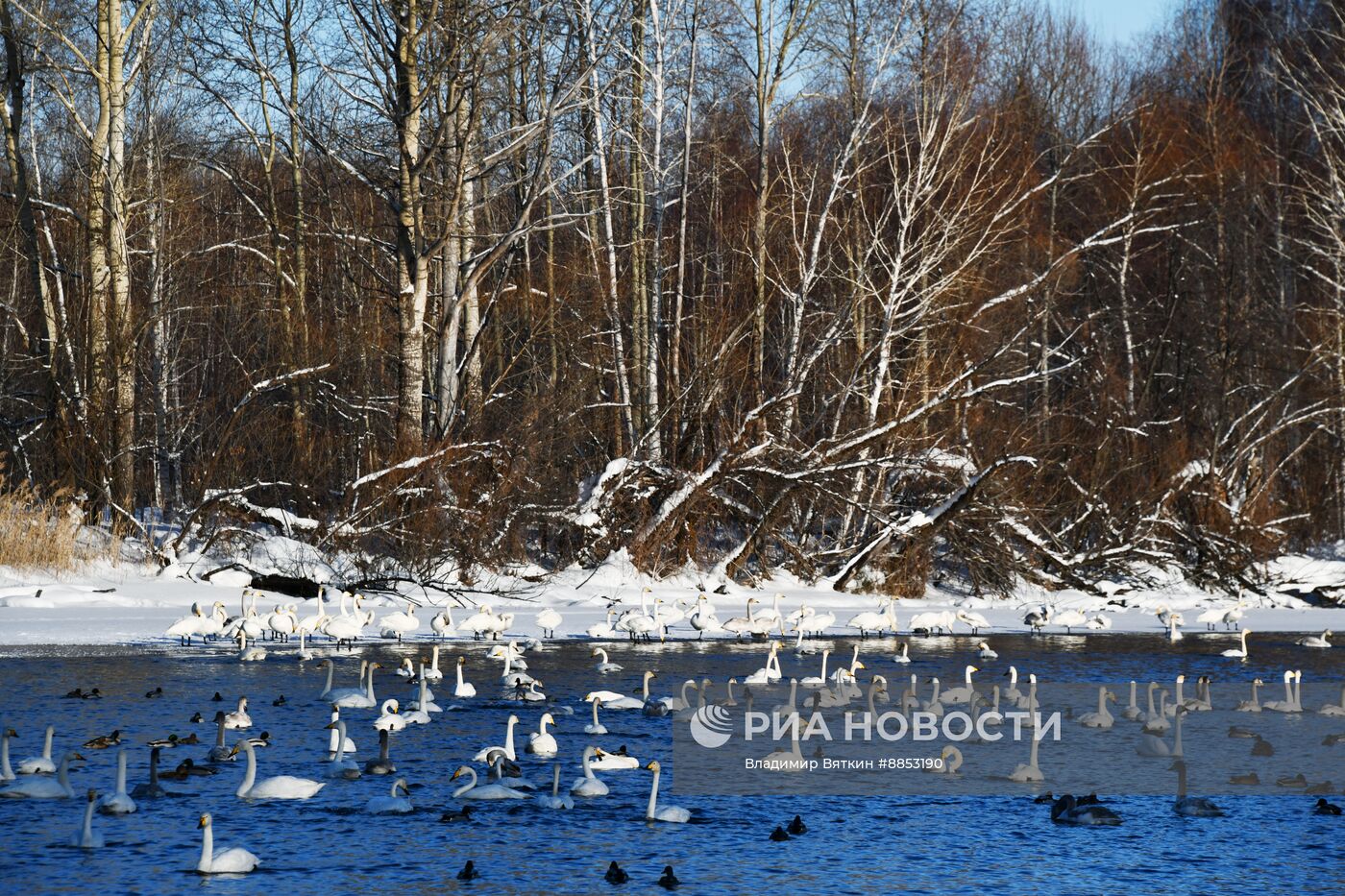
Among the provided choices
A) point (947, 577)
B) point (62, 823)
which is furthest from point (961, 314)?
point (62, 823)

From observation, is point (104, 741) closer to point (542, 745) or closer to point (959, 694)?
point (542, 745)

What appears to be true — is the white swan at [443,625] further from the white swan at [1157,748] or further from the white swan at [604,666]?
the white swan at [1157,748]

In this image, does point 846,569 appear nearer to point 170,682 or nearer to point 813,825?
point 170,682

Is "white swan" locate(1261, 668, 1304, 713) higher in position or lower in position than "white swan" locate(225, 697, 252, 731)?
lower

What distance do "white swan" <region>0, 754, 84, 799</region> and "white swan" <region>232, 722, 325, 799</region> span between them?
3.62ft

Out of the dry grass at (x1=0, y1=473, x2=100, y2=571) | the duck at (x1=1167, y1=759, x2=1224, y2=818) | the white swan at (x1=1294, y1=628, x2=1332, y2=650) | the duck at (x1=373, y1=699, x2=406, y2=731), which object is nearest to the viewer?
the duck at (x1=1167, y1=759, x2=1224, y2=818)

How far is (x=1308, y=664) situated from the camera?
1775 centimetres

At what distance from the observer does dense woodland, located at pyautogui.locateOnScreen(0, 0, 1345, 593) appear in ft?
81.0

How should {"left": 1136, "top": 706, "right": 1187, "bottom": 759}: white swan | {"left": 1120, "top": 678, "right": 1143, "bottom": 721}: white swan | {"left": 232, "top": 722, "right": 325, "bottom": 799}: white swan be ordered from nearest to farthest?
{"left": 232, "top": 722, "right": 325, "bottom": 799}: white swan → {"left": 1136, "top": 706, "right": 1187, "bottom": 759}: white swan → {"left": 1120, "top": 678, "right": 1143, "bottom": 721}: white swan

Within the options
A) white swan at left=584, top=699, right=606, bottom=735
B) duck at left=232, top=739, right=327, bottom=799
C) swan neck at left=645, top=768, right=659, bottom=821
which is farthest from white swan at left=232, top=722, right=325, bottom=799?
white swan at left=584, top=699, right=606, bottom=735

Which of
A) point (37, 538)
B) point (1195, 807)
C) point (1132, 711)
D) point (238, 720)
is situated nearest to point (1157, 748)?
point (1132, 711)

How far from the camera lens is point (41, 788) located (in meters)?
9.95

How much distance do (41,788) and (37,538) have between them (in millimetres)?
11965

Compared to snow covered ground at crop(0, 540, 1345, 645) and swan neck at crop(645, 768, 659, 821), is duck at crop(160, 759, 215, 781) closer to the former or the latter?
swan neck at crop(645, 768, 659, 821)
